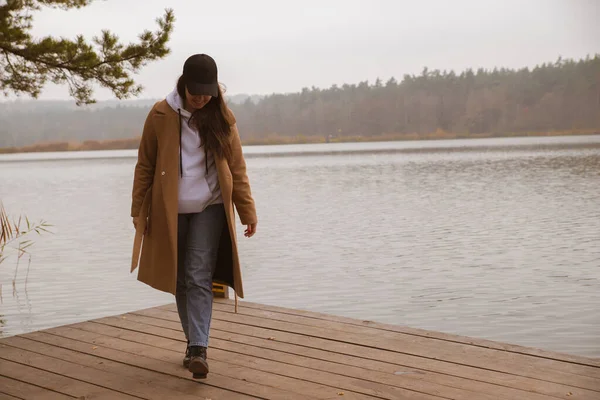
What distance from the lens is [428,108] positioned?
88.0m

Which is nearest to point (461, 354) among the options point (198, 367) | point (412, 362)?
point (412, 362)

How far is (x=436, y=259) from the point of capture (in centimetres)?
1095

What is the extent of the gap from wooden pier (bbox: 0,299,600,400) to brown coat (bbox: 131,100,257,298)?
0.45 meters

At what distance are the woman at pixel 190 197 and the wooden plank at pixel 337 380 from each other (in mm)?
324

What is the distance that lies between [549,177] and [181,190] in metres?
26.0

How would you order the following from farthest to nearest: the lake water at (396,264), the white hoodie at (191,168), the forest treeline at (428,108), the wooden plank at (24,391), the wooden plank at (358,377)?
the forest treeline at (428,108) < the lake water at (396,264) < the white hoodie at (191,168) < the wooden plank at (24,391) < the wooden plank at (358,377)

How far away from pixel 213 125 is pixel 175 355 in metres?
1.26

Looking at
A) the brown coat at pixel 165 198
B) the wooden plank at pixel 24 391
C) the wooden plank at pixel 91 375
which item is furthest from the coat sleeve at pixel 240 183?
the wooden plank at pixel 24 391

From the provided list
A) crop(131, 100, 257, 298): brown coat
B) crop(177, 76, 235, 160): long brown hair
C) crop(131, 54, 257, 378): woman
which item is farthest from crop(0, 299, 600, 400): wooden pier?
crop(177, 76, 235, 160): long brown hair

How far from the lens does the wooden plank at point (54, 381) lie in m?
3.39

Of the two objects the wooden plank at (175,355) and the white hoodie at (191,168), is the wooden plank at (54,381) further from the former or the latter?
the white hoodie at (191,168)

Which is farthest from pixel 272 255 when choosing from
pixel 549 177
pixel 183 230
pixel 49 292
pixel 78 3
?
pixel 549 177

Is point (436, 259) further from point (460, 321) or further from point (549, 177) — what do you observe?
point (549, 177)

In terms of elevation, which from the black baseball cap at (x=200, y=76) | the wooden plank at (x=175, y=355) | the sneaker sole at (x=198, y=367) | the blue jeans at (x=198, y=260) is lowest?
the wooden plank at (x=175, y=355)
